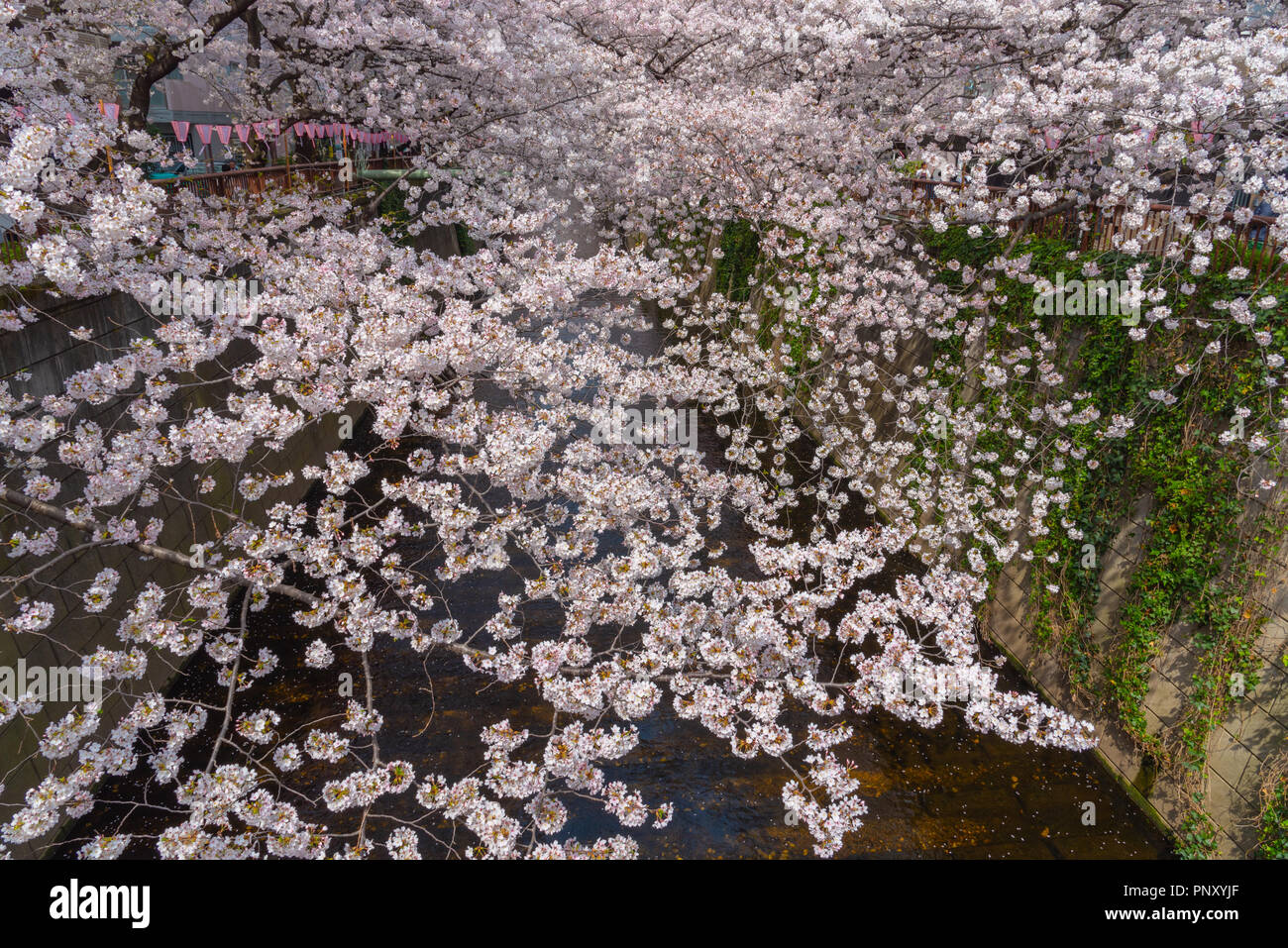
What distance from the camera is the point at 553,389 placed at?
7184mm

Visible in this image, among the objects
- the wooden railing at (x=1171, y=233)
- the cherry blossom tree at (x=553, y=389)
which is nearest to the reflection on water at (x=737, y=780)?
the cherry blossom tree at (x=553, y=389)

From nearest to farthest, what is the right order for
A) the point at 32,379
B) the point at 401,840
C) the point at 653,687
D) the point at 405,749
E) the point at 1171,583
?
the point at 401,840, the point at 653,687, the point at 32,379, the point at 1171,583, the point at 405,749

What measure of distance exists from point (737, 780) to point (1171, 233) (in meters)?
7.00

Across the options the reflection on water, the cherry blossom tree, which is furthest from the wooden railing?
the reflection on water

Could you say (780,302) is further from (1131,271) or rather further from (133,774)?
(133,774)

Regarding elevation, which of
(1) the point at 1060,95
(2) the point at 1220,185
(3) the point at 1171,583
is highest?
(1) the point at 1060,95

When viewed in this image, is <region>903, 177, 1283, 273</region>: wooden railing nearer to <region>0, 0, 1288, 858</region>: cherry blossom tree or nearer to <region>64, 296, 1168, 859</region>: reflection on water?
<region>0, 0, 1288, 858</region>: cherry blossom tree

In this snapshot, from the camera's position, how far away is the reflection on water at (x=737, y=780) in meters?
6.26

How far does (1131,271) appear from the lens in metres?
6.68

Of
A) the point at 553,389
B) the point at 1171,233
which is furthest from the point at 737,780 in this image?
the point at 1171,233

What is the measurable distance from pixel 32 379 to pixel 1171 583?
10.3m

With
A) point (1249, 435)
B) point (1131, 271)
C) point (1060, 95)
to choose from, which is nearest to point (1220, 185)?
point (1131, 271)

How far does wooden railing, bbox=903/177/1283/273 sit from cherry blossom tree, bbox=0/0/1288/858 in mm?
125

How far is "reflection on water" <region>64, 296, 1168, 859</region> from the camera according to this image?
20.5 ft
